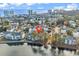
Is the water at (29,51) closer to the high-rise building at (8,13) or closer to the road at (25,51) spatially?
the road at (25,51)

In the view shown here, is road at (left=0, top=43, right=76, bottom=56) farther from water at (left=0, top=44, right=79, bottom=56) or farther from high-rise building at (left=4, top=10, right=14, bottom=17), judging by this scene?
high-rise building at (left=4, top=10, right=14, bottom=17)

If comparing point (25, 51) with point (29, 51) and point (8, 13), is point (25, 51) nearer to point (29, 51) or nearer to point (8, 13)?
point (29, 51)

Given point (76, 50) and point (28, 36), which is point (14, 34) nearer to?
point (28, 36)

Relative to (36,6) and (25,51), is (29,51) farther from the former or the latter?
(36,6)

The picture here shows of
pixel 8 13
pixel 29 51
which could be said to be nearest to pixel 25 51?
pixel 29 51

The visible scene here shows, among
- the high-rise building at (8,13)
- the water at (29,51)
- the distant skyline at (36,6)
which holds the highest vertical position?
the distant skyline at (36,6)

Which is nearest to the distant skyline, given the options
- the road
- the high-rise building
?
the high-rise building

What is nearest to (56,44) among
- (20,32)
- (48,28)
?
(48,28)

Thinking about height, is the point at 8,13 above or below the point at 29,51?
above

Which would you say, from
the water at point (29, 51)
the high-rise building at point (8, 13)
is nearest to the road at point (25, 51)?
the water at point (29, 51)
